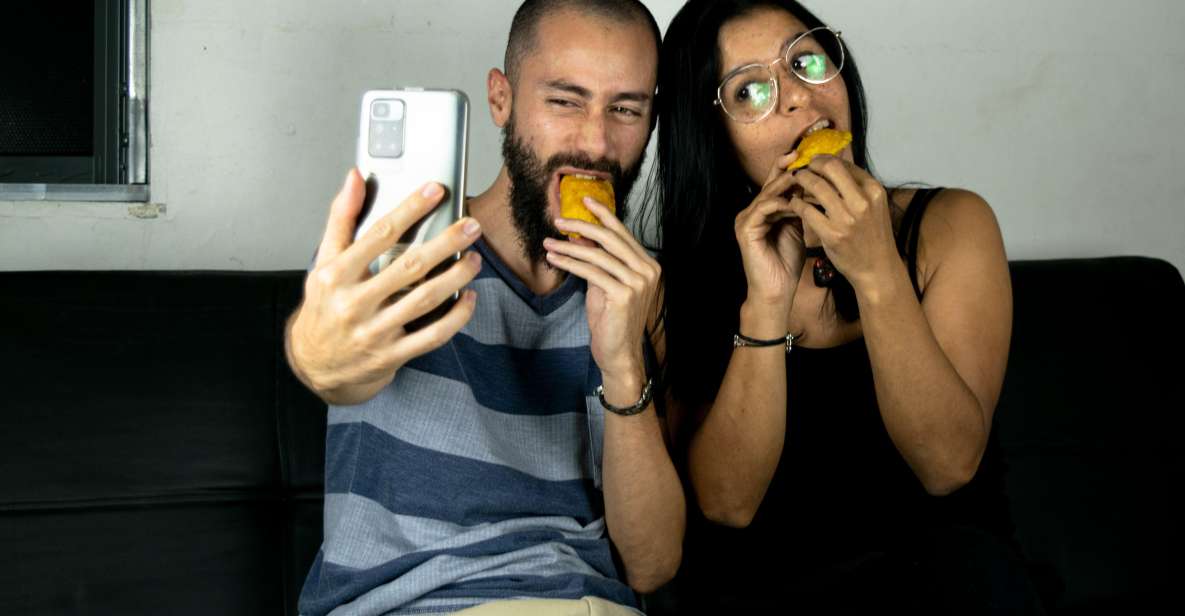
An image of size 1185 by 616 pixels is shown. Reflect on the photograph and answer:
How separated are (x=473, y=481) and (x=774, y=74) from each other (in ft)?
2.81

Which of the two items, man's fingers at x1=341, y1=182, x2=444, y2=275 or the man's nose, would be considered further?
the man's nose

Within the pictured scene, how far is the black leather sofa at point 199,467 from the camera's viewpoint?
1855mm

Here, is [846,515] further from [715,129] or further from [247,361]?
[247,361]

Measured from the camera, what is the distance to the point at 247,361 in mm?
2008

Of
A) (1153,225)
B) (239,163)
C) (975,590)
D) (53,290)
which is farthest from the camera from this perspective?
(1153,225)

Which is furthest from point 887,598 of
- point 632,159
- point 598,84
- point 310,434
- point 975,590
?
point 310,434

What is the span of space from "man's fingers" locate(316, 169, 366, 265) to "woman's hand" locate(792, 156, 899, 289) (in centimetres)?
69

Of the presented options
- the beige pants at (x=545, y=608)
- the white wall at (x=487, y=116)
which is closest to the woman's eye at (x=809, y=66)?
the white wall at (x=487, y=116)

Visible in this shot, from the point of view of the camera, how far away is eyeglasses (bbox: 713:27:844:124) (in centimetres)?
185

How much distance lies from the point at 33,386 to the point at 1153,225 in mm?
2677

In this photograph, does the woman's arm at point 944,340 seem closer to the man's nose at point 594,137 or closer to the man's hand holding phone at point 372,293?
the man's nose at point 594,137

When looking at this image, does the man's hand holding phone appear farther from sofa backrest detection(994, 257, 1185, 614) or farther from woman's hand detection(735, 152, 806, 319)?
sofa backrest detection(994, 257, 1185, 614)

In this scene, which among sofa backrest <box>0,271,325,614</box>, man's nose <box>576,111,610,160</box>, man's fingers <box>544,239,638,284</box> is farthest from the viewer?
sofa backrest <box>0,271,325,614</box>

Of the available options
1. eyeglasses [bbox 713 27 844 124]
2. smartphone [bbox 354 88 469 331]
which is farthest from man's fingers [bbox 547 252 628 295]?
eyeglasses [bbox 713 27 844 124]
